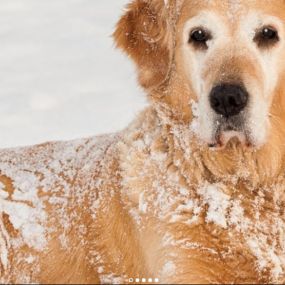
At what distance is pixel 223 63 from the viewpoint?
15.9ft

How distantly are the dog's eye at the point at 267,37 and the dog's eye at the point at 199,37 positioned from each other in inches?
11.8

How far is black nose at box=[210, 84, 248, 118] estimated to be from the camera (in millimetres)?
4641

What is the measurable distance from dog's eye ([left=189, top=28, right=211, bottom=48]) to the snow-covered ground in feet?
7.33

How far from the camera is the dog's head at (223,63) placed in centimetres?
472

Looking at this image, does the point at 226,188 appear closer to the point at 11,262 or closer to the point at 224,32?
the point at 224,32

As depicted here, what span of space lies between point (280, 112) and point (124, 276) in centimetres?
136

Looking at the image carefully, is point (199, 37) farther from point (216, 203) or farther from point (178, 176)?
point (216, 203)

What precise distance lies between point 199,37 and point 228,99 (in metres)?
0.59

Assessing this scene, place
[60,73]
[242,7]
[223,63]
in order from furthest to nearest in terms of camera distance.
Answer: [60,73] < [242,7] < [223,63]

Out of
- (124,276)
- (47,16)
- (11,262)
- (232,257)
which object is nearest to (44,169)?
(11,262)

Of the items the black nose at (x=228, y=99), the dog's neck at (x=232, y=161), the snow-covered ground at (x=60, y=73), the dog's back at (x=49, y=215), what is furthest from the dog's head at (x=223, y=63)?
the snow-covered ground at (x=60, y=73)

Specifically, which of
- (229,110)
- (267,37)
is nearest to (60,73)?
(267,37)

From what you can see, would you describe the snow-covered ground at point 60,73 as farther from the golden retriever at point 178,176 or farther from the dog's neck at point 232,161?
the dog's neck at point 232,161

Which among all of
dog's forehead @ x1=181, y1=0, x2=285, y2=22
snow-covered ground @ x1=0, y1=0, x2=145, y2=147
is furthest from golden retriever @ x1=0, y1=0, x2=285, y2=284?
snow-covered ground @ x1=0, y1=0, x2=145, y2=147
